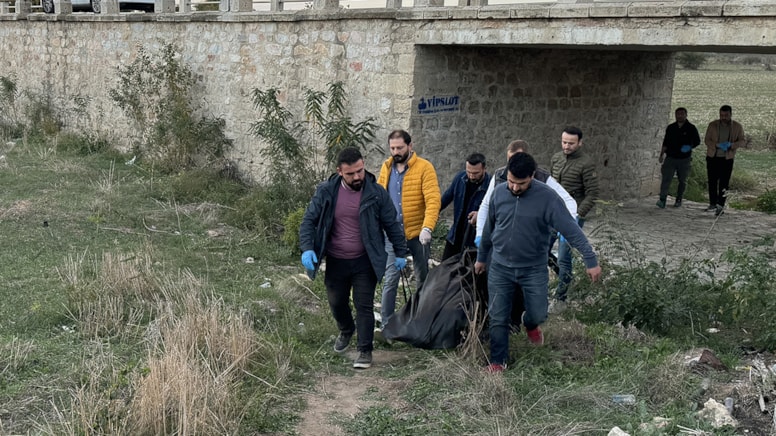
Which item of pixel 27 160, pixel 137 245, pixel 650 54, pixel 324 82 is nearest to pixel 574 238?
pixel 137 245

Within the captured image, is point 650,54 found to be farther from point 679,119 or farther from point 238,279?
point 238,279

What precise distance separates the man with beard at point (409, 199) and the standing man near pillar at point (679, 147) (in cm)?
680

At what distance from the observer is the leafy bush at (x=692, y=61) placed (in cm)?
5567

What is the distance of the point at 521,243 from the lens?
5.44 meters

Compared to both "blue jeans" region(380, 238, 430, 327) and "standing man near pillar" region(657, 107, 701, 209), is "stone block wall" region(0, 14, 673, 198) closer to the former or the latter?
"standing man near pillar" region(657, 107, 701, 209)

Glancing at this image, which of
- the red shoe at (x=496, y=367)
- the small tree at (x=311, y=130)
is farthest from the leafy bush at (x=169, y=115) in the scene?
the red shoe at (x=496, y=367)

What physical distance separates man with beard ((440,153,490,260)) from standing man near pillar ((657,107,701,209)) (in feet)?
21.7

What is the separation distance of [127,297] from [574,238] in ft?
12.4

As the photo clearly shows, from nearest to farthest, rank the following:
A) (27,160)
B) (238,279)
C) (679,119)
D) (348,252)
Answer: (348,252)
(238,279)
(679,119)
(27,160)

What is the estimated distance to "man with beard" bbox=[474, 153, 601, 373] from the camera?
541 cm

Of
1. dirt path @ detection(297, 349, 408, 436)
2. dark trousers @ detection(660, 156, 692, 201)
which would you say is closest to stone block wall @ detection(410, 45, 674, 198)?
dark trousers @ detection(660, 156, 692, 201)

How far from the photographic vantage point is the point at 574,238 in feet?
17.8

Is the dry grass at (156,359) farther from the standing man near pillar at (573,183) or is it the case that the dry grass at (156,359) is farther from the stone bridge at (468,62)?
the stone bridge at (468,62)

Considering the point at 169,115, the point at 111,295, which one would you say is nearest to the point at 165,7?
the point at 169,115
